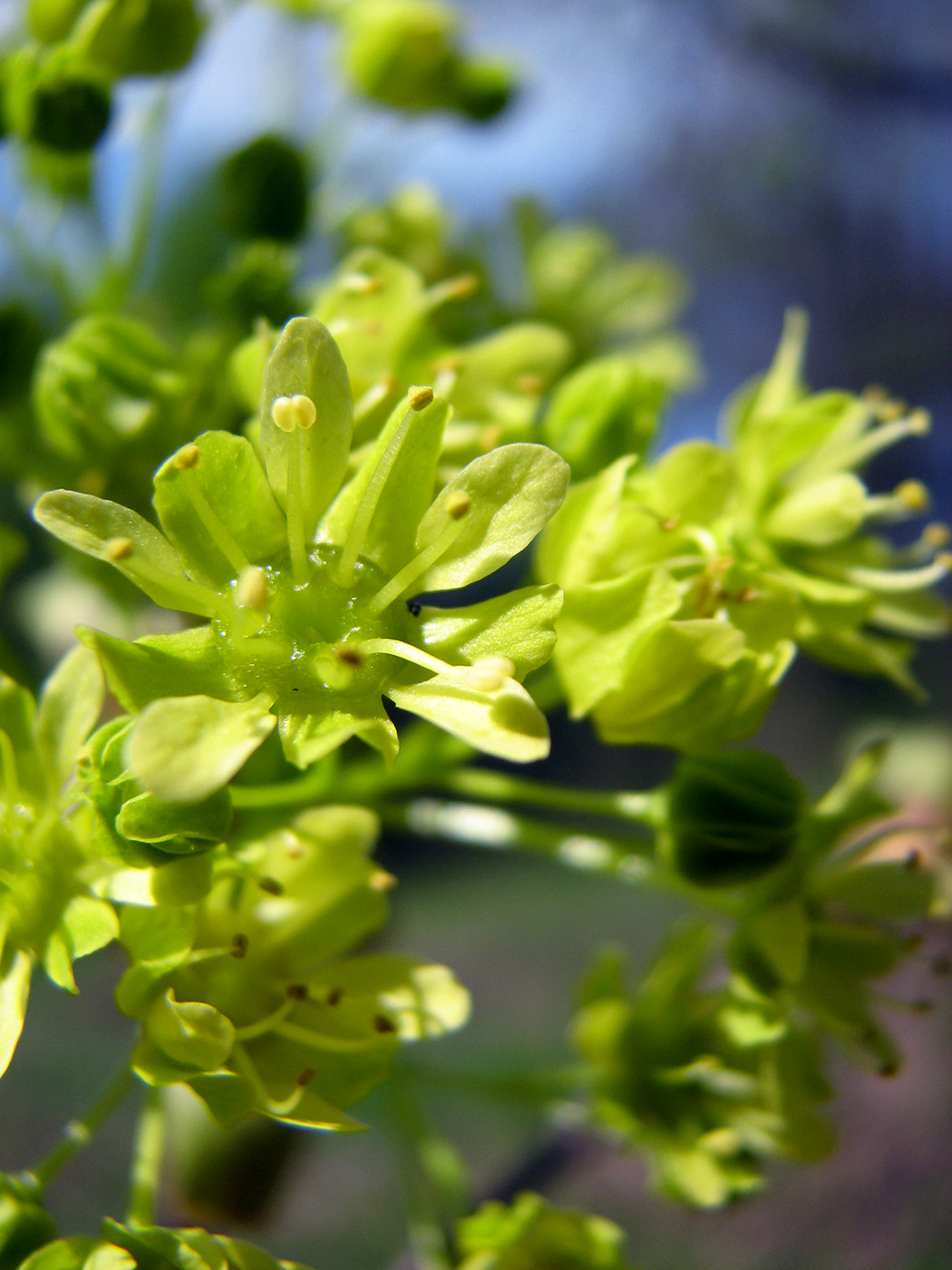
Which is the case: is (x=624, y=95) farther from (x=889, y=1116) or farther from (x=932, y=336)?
(x=889, y=1116)

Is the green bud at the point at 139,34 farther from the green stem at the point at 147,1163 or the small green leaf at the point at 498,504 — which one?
the green stem at the point at 147,1163

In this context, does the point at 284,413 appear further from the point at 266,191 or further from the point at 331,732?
the point at 266,191

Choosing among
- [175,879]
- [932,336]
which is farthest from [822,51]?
[175,879]

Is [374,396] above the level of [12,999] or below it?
above

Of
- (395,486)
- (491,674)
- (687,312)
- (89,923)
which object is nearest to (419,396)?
(395,486)

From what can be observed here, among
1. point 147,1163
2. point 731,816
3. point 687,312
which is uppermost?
point 731,816

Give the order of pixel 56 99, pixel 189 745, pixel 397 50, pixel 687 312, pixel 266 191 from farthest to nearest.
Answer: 1. pixel 687 312
2. pixel 397 50
3. pixel 266 191
4. pixel 56 99
5. pixel 189 745

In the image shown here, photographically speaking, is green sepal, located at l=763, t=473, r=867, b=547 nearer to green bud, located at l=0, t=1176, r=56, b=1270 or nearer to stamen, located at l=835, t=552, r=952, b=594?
stamen, located at l=835, t=552, r=952, b=594
